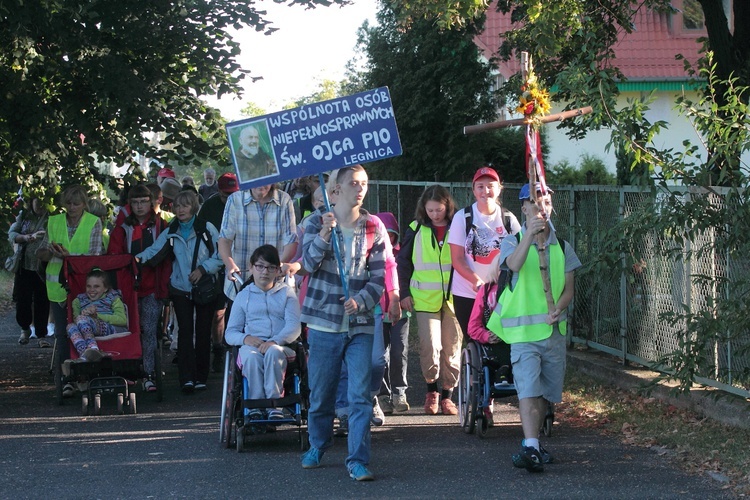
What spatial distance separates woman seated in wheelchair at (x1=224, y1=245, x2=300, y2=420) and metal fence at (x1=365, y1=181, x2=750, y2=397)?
220 centimetres

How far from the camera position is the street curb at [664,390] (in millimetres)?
8289

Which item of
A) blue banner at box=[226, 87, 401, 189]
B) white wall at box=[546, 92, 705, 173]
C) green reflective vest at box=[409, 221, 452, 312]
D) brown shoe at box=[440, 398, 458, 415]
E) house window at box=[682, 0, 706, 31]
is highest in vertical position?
house window at box=[682, 0, 706, 31]

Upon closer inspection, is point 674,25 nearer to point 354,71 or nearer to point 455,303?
point 354,71

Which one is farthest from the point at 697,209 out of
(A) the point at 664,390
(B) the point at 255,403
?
(B) the point at 255,403

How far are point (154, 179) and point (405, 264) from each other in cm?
590

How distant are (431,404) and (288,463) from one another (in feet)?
7.60

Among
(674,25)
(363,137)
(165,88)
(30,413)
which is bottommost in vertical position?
(30,413)

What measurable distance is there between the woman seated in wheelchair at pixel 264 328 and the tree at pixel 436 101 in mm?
18100

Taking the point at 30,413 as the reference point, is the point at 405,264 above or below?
above

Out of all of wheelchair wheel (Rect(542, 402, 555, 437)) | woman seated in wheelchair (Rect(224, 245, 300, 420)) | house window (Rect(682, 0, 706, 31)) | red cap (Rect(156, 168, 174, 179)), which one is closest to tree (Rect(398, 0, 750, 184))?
wheelchair wheel (Rect(542, 402, 555, 437))

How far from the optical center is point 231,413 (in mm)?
8188

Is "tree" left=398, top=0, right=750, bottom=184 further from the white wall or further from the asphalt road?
the white wall

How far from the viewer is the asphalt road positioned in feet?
22.6

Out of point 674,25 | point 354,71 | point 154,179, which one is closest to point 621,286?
point 154,179
